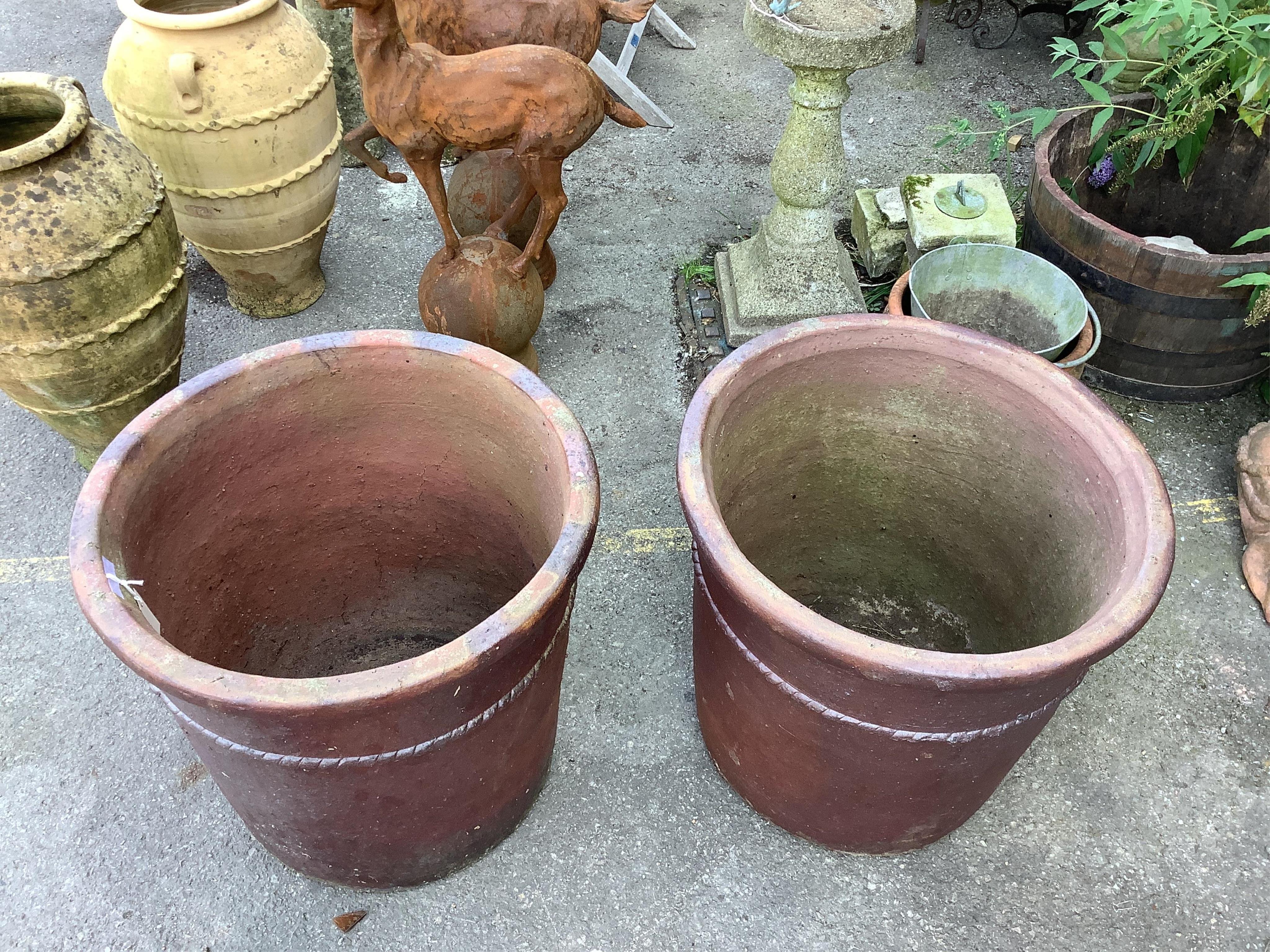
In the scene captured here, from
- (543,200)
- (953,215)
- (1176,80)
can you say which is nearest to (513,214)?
(543,200)

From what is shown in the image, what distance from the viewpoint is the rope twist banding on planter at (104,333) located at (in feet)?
9.30

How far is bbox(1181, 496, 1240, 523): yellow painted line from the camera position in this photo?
330cm

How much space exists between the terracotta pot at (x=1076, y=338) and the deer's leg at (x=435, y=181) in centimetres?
156

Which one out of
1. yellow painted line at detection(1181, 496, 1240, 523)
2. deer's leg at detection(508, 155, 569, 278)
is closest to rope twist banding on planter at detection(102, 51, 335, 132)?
deer's leg at detection(508, 155, 569, 278)

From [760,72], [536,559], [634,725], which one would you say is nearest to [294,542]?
[536,559]

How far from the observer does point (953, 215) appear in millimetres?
3754

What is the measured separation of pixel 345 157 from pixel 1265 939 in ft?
16.9

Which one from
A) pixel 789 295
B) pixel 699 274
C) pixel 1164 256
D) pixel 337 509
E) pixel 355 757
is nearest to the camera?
pixel 355 757

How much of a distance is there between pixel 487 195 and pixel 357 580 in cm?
171

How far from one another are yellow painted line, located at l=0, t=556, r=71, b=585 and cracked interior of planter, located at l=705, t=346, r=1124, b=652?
7.57 ft

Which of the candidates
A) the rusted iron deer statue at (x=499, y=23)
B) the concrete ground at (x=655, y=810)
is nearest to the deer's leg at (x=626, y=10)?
the rusted iron deer statue at (x=499, y=23)

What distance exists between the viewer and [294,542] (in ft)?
8.38

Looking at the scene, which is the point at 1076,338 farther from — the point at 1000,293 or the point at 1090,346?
the point at 1000,293

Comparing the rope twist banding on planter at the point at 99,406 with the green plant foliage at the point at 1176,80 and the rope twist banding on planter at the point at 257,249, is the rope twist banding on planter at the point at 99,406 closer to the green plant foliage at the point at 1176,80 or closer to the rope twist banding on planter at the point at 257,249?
the rope twist banding on planter at the point at 257,249
